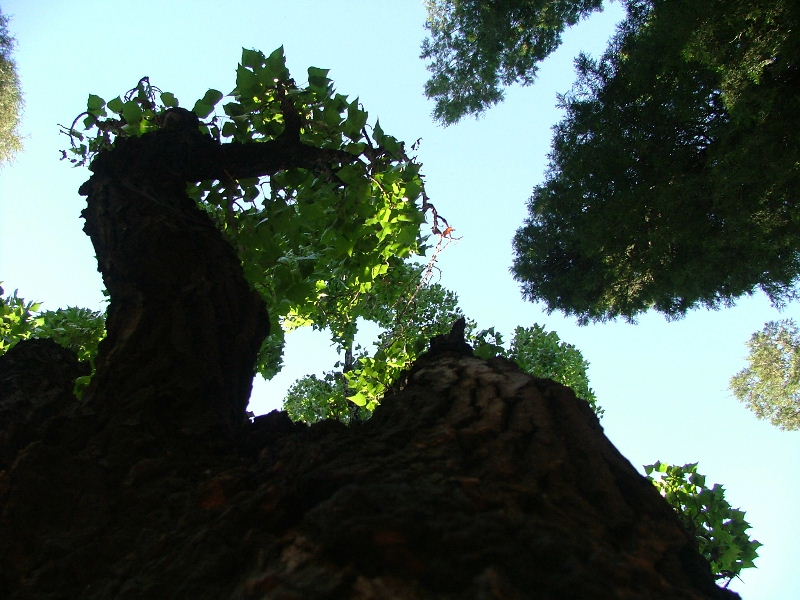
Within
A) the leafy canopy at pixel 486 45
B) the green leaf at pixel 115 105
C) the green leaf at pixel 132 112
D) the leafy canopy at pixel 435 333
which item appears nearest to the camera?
the green leaf at pixel 132 112

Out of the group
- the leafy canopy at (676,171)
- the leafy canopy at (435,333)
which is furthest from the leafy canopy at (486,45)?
the leafy canopy at (435,333)

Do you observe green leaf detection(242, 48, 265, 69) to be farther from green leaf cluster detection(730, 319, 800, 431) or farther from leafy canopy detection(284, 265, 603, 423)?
green leaf cluster detection(730, 319, 800, 431)

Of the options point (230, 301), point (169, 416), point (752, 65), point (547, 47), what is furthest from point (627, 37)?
point (169, 416)

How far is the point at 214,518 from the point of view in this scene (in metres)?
1.62

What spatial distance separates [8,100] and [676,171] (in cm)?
2344

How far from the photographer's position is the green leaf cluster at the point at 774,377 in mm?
19188

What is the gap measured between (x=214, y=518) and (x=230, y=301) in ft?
4.53

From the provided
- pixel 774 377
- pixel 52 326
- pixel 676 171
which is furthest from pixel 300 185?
pixel 774 377

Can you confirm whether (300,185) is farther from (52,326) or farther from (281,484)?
(52,326)

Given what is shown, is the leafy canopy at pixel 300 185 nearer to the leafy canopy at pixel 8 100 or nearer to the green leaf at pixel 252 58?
the green leaf at pixel 252 58

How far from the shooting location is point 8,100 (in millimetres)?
20922

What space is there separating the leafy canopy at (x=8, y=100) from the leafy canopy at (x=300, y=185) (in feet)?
70.2

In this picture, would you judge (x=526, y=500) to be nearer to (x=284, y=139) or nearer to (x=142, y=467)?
(x=142, y=467)

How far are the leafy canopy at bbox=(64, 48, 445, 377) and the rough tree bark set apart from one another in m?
1.05
